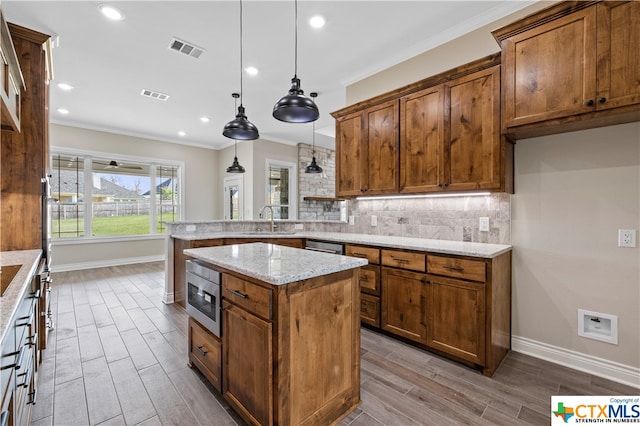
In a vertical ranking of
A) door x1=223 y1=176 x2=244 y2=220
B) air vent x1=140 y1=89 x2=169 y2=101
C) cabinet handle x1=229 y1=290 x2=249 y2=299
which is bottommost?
cabinet handle x1=229 y1=290 x2=249 y2=299

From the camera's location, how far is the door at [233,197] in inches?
287

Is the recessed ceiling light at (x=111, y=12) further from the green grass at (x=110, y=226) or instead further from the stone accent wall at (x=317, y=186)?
the stone accent wall at (x=317, y=186)

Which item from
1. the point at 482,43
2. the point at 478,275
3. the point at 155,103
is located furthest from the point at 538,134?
the point at 155,103

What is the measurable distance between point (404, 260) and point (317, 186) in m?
5.44

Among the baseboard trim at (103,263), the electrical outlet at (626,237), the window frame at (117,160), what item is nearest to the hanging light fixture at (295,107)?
the electrical outlet at (626,237)

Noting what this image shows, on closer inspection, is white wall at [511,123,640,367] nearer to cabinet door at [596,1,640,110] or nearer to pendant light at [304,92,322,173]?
cabinet door at [596,1,640,110]

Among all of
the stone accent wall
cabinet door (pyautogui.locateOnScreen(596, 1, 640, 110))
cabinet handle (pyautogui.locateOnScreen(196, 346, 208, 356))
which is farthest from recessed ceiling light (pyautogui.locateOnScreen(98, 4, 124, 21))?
the stone accent wall

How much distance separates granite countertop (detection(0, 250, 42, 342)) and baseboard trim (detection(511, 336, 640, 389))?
11.0 ft

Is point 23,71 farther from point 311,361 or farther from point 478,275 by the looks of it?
point 478,275

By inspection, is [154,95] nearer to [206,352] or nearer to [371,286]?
[206,352]

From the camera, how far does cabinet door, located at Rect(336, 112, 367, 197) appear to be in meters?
3.54

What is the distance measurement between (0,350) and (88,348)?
2.34 m

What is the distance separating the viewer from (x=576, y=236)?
91.4 inches

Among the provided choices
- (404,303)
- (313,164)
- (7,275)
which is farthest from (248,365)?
(313,164)
